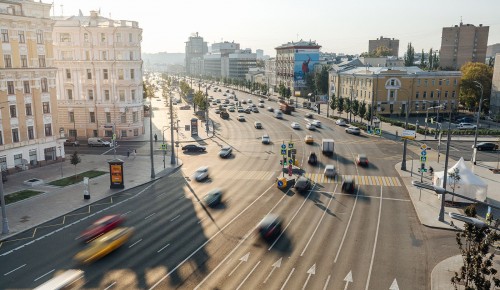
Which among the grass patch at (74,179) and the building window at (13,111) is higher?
the building window at (13,111)

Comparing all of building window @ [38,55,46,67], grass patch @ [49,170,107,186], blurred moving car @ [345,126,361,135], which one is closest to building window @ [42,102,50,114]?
building window @ [38,55,46,67]

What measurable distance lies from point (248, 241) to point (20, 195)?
28766 mm

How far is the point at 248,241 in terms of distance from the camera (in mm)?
33875

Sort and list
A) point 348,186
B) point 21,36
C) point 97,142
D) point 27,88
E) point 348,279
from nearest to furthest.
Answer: point 348,279
point 348,186
point 21,36
point 27,88
point 97,142

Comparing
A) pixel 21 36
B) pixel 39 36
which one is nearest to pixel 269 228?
pixel 21 36

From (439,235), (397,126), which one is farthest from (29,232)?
(397,126)

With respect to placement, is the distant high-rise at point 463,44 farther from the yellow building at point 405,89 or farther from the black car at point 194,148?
the black car at point 194,148

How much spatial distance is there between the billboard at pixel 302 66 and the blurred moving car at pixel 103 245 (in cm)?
14293

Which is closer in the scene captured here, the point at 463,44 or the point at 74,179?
the point at 74,179

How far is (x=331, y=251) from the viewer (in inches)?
1264

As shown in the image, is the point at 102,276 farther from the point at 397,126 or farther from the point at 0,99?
the point at 397,126

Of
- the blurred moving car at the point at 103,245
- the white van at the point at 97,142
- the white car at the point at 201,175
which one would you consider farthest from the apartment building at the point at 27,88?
the blurred moving car at the point at 103,245

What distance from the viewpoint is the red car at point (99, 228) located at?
3403 centimetres

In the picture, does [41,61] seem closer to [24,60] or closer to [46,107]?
[24,60]
